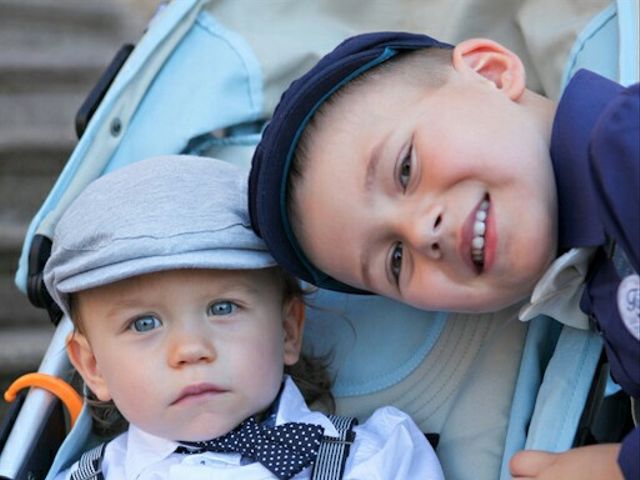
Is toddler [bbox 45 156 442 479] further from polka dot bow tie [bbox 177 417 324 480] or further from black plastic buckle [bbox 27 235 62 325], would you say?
black plastic buckle [bbox 27 235 62 325]

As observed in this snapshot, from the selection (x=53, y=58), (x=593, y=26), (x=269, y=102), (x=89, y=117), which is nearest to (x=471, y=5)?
(x=593, y=26)

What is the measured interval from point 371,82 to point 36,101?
1.64m

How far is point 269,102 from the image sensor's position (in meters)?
1.90

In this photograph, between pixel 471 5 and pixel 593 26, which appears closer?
pixel 593 26

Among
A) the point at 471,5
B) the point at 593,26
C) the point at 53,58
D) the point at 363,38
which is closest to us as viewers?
the point at 363,38

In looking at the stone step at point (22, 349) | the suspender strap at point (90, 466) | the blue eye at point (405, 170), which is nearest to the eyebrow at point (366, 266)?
the blue eye at point (405, 170)

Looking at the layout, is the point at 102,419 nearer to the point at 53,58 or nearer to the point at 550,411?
the point at 550,411

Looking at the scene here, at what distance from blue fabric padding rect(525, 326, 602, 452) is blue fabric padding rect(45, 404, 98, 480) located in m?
0.63

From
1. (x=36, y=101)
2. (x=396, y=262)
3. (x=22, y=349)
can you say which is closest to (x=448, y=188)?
(x=396, y=262)

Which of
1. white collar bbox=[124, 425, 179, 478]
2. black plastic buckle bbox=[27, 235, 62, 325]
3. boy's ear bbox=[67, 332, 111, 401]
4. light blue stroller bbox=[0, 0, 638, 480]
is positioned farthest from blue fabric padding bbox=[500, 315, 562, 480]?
black plastic buckle bbox=[27, 235, 62, 325]

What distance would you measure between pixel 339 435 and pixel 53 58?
173 centimetres

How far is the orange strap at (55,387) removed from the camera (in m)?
1.72

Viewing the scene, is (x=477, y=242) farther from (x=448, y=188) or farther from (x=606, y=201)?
(x=606, y=201)

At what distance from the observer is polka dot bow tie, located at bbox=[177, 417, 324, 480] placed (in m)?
1.52
